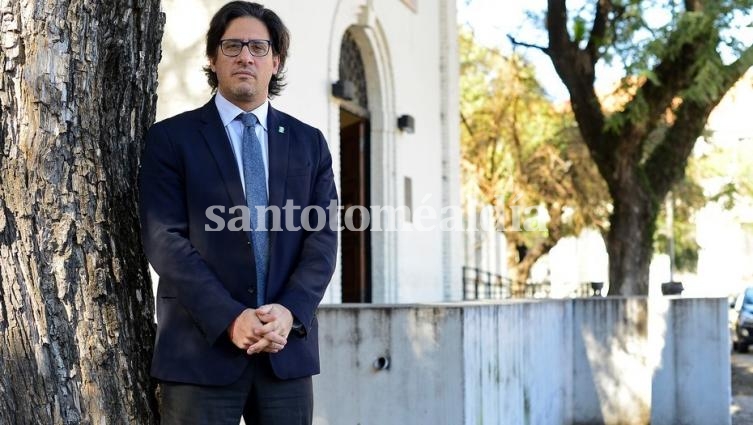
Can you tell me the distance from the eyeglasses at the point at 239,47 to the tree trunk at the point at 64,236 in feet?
1.32

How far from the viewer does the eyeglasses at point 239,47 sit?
132 inches

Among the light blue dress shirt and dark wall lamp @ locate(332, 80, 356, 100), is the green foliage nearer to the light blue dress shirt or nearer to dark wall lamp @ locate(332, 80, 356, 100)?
dark wall lamp @ locate(332, 80, 356, 100)

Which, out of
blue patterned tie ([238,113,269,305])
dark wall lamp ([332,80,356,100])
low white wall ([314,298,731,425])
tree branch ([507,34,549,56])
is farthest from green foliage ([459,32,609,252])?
blue patterned tie ([238,113,269,305])

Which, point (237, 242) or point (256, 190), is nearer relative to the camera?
point (237, 242)

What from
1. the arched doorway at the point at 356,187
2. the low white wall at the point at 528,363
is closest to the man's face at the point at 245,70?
the low white wall at the point at 528,363

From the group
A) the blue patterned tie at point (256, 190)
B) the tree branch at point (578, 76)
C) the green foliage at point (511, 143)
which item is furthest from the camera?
the green foliage at point (511, 143)

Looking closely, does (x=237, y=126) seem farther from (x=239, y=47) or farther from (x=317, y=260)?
(x=317, y=260)

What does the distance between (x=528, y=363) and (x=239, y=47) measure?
4473 mm

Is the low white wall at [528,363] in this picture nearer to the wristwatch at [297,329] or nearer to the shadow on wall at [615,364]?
the shadow on wall at [615,364]

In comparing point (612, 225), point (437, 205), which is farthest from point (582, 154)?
point (437, 205)

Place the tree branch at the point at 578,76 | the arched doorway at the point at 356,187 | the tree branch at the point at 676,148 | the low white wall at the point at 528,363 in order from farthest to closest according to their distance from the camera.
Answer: the tree branch at the point at 676,148, the tree branch at the point at 578,76, the arched doorway at the point at 356,187, the low white wall at the point at 528,363

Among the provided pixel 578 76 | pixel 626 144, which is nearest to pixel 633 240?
pixel 626 144

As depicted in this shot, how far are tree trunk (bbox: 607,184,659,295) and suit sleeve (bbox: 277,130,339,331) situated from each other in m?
12.5

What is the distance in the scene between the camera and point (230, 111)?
335cm
